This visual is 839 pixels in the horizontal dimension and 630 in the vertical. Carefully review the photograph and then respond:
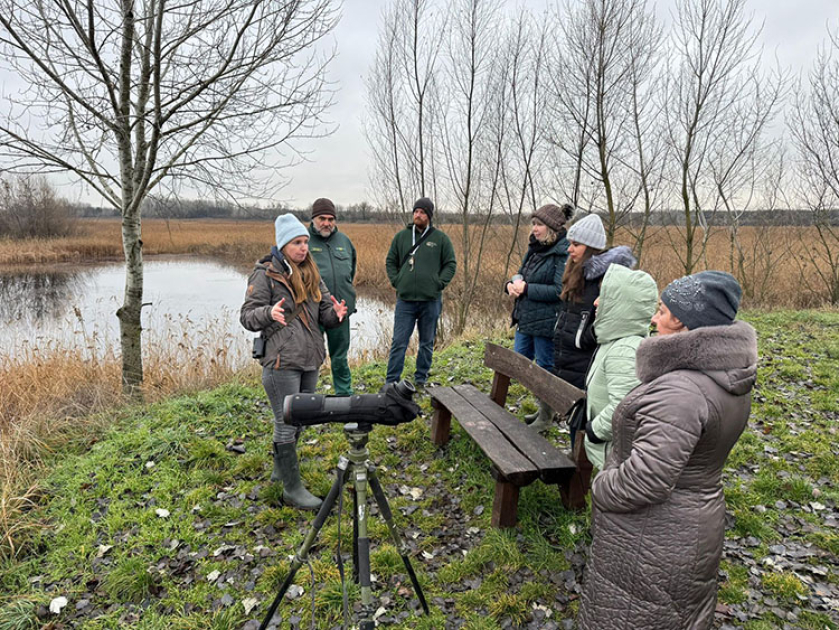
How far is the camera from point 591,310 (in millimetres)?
3418

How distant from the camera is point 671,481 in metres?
1.67

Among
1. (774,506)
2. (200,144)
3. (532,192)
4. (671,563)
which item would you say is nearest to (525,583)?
(671,563)

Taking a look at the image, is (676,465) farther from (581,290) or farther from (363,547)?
(581,290)

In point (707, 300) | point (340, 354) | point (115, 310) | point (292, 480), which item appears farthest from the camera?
point (115, 310)

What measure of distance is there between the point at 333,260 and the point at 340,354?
1.08 meters

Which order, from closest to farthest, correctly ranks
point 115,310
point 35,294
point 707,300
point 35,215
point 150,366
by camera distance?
point 707,300 → point 150,366 → point 115,310 → point 35,294 → point 35,215

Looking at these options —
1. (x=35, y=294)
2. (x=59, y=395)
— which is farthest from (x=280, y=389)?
(x=35, y=294)

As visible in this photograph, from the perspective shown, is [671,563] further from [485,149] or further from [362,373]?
[485,149]

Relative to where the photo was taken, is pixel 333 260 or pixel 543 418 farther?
pixel 333 260

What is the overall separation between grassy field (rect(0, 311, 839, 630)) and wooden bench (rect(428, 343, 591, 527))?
0.73 feet

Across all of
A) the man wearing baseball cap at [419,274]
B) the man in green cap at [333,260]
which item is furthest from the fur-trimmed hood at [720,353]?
the man wearing baseball cap at [419,274]

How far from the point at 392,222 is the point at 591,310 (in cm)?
827

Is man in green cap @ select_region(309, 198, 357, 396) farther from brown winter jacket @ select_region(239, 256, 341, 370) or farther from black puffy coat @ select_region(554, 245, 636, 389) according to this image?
black puffy coat @ select_region(554, 245, 636, 389)

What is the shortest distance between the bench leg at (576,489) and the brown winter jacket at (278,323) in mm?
2086
